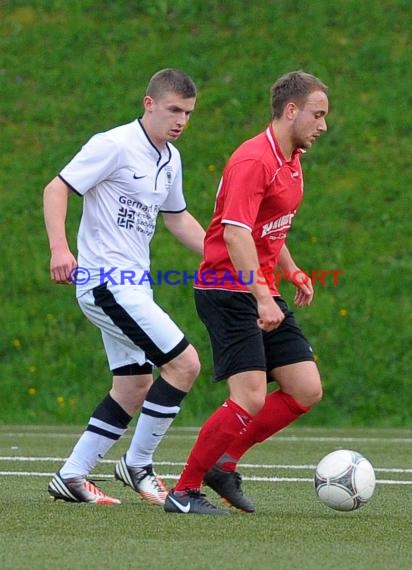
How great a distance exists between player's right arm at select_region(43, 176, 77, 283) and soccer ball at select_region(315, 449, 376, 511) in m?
1.53

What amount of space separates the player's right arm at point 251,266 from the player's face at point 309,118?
0.63 meters

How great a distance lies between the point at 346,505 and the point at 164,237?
9909 mm

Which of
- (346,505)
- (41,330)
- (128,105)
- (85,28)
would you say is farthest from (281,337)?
(85,28)

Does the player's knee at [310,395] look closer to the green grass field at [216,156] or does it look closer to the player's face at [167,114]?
the player's face at [167,114]

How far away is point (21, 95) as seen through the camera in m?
18.8

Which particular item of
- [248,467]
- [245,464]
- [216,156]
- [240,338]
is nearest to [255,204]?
[240,338]

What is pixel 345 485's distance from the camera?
648 centimetres

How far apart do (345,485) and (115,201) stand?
180cm

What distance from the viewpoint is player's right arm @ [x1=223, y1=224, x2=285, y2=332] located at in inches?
242

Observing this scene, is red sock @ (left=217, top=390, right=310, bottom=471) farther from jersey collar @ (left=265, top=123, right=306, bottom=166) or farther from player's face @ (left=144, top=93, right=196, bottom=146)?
player's face @ (left=144, top=93, right=196, bottom=146)

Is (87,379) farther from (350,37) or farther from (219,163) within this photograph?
(350,37)

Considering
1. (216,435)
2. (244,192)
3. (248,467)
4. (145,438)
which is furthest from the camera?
(248,467)

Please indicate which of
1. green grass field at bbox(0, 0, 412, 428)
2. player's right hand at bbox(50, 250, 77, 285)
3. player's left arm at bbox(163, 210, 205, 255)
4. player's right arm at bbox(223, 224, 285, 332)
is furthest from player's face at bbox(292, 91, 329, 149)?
green grass field at bbox(0, 0, 412, 428)

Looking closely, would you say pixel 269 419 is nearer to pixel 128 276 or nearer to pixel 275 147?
pixel 128 276
